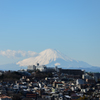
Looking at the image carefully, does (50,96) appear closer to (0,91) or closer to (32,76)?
(0,91)

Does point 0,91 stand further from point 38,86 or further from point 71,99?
point 38,86

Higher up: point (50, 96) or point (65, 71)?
point (65, 71)

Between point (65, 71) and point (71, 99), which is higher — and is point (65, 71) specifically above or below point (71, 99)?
above

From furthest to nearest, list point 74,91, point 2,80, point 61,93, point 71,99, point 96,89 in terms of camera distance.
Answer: point 2,80, point 96,89, point 74,91, point 61,93, point 71,99

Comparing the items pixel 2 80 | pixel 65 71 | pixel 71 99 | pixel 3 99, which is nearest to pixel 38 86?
pixel 2 80

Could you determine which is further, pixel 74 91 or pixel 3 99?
pixel 74 91

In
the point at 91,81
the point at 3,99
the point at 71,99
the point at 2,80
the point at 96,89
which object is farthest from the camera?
the point at 91,81

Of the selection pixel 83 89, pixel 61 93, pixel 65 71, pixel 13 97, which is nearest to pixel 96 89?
pixel 83 89

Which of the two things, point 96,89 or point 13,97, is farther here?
point 96,89

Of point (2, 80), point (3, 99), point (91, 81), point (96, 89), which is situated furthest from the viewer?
point (91, 81)
